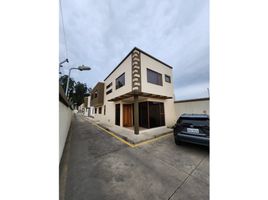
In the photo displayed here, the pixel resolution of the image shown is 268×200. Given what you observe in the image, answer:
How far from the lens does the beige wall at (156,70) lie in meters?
7.06

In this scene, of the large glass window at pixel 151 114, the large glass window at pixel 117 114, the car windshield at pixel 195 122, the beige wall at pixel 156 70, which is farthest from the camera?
the large glass window at pixel 117 114

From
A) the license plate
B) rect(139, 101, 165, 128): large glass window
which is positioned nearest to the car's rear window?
the license plate

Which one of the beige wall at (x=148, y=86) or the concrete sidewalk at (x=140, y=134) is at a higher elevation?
the beige wall at (x=148, y=86)

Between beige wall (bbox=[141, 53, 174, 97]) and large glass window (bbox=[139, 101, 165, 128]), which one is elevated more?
beige wall (bbox=[141, 53, 174, 97])

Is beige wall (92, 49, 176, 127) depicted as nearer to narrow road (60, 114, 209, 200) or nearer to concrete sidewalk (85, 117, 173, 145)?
concrete sidewalk (85, 117, 173, 145)

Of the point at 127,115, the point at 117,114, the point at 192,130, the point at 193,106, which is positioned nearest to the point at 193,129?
the point at 192,130

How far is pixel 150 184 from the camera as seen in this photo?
7.43 feet

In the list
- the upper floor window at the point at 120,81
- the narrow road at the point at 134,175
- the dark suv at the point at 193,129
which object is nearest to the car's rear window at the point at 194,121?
the dark suv at the point at 193,129

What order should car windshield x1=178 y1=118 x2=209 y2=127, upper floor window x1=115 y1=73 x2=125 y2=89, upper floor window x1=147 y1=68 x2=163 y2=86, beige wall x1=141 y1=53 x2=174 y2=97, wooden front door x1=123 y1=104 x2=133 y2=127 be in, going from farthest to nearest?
wooden front door x1=123 y1=104 x2=133 y2=127
upper floor window x1=115 y1=73 x2=125 y2=89
upper floor window x1=147 y1=68 x2=163 y2=86
beige wall x1=141 y1=53 x2=174 y2=97
car windshield x1=178 y1=118 x2=209 y2=127

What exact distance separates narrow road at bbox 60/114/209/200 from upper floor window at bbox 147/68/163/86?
17.3 feet

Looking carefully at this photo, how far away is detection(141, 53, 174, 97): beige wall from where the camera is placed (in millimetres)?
7064

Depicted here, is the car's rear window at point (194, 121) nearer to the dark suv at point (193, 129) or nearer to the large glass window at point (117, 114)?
the dark suv at point (193, 129)
